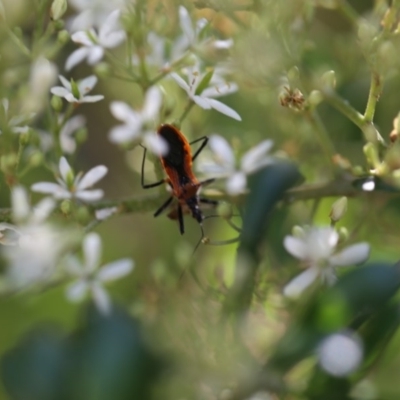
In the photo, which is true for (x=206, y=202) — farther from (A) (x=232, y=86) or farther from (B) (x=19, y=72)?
(B) (x=19, y=72)

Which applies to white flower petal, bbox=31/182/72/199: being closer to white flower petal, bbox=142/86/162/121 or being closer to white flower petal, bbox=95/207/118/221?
white flower petal, bbox=95/207/118/221

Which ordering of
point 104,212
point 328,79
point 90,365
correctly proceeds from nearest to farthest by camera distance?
point 90,365
point 328,79
point 104,212

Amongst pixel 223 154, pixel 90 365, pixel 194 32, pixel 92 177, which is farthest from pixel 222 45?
pixel 90 365

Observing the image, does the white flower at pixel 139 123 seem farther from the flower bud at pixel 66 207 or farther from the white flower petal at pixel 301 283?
the white flower petal at pixel 301 283

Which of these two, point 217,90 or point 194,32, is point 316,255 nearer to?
point 217,90

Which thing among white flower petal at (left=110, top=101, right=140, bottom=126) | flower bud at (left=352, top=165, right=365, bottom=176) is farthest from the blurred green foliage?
white flower petal at (left=110, top=101, right=140, bottom=126)
